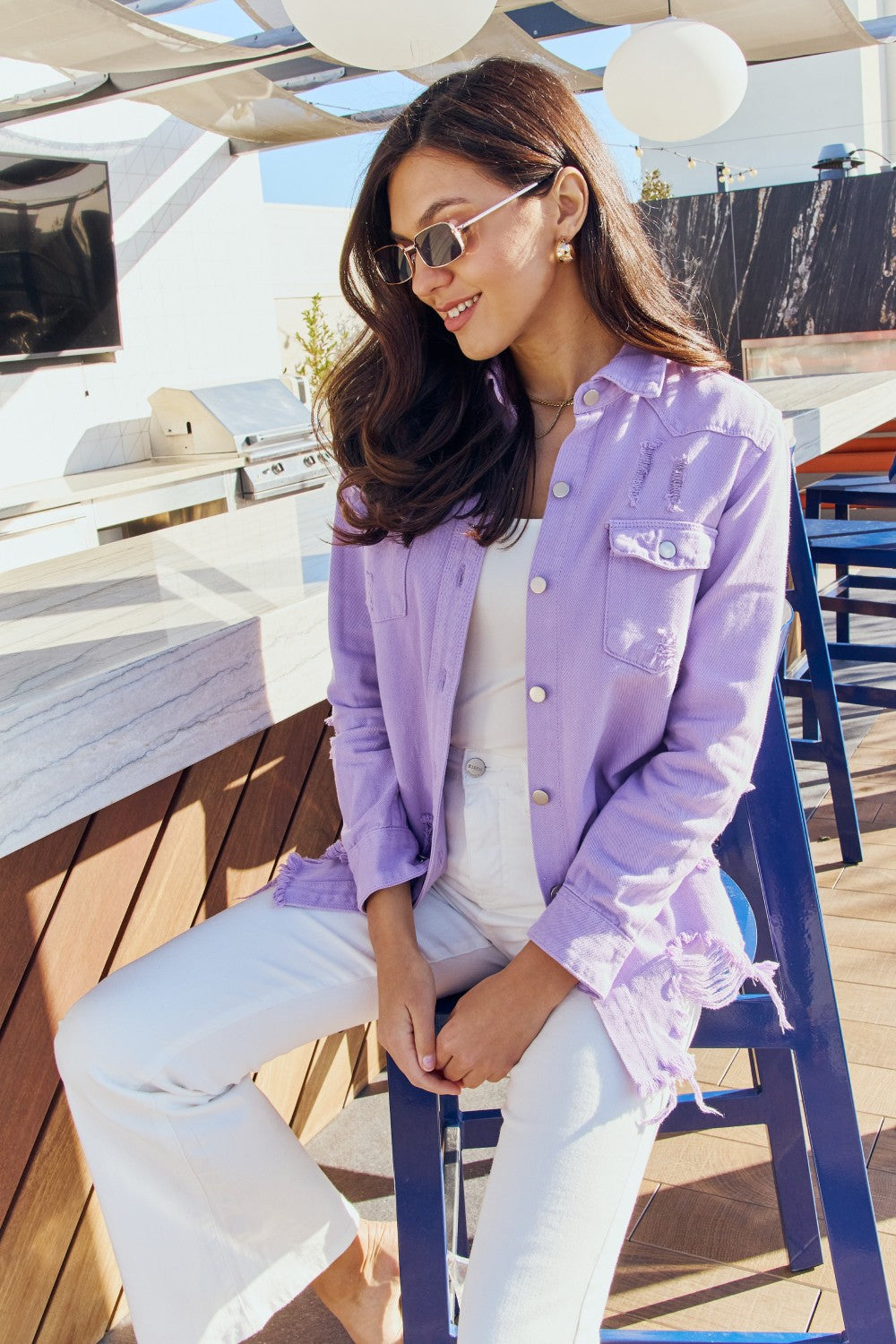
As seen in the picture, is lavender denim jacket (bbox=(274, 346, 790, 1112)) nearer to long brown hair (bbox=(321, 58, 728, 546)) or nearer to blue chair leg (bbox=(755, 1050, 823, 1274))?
long brown hair (bbox=(321, 58, 728, 546))

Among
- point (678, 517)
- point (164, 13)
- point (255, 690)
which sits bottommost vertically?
point (255, 690)

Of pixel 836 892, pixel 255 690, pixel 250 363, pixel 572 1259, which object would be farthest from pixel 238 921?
pixel 250 363

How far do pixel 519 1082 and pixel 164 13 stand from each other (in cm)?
412

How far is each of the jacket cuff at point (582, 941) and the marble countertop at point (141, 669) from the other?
0.45 meters

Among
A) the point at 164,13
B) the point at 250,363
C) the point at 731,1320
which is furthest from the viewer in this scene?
the point at 250,363

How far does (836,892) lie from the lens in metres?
2.70

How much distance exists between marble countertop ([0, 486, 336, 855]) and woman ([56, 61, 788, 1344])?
113 mm

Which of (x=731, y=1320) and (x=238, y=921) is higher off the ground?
(x=238, y=921)

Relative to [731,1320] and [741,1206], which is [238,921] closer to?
[731,1320]

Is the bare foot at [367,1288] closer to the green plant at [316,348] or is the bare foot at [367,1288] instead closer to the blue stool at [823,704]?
the blue stool at [823,704]

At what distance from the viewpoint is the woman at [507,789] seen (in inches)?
42.4

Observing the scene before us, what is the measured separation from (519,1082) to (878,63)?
25.1 m

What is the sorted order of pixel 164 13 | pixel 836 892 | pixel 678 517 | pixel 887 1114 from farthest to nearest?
pixel 164 13
pixel 836 892
pixel 887 1114
pixel 678 517

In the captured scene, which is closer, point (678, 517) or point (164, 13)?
point (678, 517)
